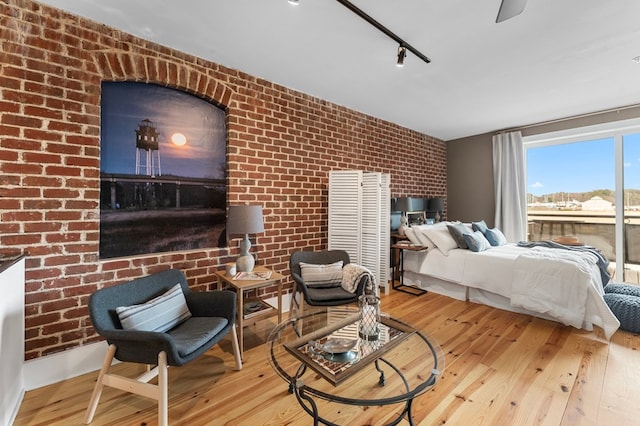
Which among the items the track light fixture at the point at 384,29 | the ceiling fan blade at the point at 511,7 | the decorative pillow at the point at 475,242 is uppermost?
the track light fixture at the point at 384,29

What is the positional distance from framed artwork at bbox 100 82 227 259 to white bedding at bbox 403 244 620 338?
9.36 ft

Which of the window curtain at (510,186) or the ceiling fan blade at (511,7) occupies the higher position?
the ceiling fan blade at (511,7)

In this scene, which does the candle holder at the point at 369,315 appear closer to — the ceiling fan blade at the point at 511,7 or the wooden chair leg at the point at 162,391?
the wooden chair leg at the point at 162,391

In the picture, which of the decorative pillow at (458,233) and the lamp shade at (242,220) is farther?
the decorative pillow at (458,233)

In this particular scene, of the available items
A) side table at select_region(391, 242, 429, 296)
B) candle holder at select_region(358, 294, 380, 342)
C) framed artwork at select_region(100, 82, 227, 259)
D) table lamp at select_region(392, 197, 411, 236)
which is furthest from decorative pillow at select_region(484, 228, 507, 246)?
framed artwork at select_region(100, 82, 227, 259)

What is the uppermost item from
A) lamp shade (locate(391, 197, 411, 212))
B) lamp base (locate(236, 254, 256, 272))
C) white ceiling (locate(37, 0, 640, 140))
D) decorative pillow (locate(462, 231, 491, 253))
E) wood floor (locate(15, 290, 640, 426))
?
white ceiling (locate(37, 0, 640, 140))

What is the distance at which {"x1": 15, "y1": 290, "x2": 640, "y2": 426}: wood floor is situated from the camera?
162 cm

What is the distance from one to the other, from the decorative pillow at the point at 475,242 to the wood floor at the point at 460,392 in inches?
44.9

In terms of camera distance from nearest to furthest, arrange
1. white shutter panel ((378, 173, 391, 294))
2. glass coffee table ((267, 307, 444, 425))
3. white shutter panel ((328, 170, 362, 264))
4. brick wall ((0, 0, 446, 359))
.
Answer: glass coffee table ((267, 307, 444, 425))
brick wall ((0, 0, 446, 359))
white shutter panel ((328, 170, 362, 264))
white shutter panel ((378, 173, 391, 294))

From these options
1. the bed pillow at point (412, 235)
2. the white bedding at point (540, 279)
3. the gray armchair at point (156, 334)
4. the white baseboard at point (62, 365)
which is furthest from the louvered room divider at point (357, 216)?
the white baseboard at point (62, 365)

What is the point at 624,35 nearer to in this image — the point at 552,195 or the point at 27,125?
the point at 552,195

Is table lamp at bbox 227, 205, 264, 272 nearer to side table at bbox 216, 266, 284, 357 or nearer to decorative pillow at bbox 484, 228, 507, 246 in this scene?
side table at bbox 216, 266, 284, 357

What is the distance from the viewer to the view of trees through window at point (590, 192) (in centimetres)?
395

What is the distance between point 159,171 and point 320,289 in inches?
70.7
